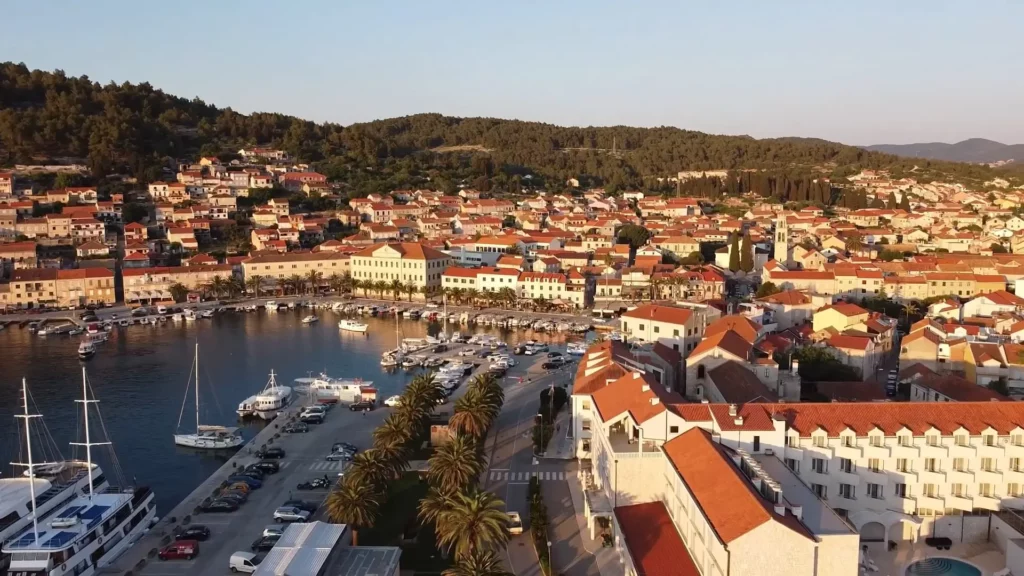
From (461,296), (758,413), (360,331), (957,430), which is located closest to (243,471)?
(758,413)

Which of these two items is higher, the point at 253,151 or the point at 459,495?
the point at 253,151

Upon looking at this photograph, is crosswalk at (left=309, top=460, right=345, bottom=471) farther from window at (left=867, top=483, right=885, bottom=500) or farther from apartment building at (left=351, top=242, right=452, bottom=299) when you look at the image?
apartment building at (left=351, top=242, right=452, bottom=299)

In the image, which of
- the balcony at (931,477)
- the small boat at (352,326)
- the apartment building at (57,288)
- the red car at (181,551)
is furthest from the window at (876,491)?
the apartment building at (57,288)

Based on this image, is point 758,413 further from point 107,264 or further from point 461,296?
point 107,264

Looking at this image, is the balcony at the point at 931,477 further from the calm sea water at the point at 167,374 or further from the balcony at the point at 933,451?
the calm sea water at the point at 167,374

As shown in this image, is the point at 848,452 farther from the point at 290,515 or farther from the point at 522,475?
the point at 290,515

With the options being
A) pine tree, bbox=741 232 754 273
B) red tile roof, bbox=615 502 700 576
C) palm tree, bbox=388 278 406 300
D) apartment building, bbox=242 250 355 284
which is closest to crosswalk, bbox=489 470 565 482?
red tile roof, bbox=615 502 700 576

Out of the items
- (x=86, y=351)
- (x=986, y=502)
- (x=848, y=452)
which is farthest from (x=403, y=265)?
(x=986, y=502)
